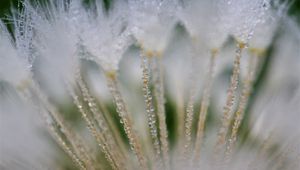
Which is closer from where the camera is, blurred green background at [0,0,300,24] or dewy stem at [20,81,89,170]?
dewy stem at [20,81,89,170]

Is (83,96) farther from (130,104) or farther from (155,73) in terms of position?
(130,104)

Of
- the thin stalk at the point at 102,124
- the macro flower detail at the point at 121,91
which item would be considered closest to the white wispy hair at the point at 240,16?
the macro flower detail at the point at 121,91

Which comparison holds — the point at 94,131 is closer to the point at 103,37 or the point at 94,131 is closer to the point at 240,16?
the point at 103,37

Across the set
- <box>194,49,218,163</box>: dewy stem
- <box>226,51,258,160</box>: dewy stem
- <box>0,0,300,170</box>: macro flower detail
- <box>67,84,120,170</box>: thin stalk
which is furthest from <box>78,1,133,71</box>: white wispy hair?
<box>226,51,258,160</box>: dewy stem

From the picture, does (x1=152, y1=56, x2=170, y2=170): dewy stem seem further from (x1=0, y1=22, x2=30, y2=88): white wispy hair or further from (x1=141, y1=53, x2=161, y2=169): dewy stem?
(x1=0, y1=22, x2=30, y2=88): white wispy hair

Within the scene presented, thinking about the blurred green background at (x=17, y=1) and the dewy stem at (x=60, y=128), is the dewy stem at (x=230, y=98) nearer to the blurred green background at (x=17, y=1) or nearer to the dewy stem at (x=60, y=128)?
the dewy stem at (x=60, y=128)

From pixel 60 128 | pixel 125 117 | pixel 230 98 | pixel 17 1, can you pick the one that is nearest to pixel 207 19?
pixel 230 98
